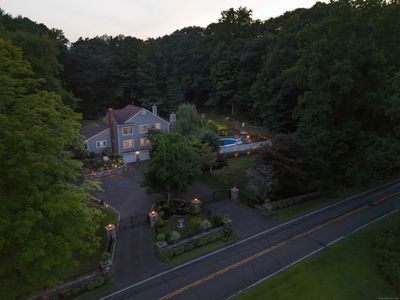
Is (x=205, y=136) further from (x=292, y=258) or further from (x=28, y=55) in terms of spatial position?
(x=28, y=55)

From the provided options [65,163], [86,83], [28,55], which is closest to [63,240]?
[65,163]

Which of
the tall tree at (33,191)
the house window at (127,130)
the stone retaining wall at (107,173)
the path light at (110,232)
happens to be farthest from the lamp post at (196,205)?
the house window at (127,130)

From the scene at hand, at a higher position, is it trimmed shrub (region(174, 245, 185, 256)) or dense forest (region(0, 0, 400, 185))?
dense forest (region(0, 0, 400, 185))

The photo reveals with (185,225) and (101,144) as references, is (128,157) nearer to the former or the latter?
(101,144)

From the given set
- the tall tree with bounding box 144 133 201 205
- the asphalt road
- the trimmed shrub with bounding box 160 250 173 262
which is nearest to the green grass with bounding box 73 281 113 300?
the asphalt road

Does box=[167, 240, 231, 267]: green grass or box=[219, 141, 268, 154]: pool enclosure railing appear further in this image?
box=[219, 141, 268, 154]: pool enclosure railing

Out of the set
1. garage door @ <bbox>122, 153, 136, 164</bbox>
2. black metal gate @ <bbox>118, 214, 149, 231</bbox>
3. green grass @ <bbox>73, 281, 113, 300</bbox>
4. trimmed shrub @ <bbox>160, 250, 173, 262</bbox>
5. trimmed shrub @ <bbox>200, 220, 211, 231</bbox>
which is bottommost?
green grass @ <bbox>73, 281, 113, 300</bbox>

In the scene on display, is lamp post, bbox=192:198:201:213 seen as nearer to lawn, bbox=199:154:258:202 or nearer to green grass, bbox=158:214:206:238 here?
green grass, bbox=158:214:206:238
